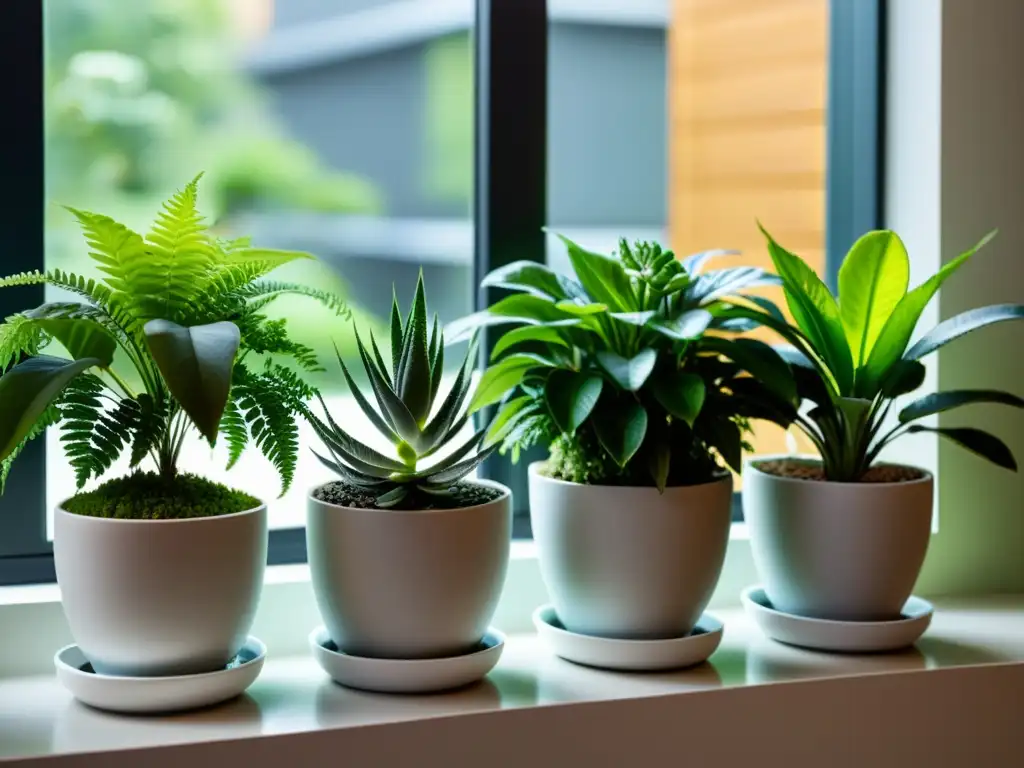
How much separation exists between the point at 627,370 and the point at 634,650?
34 cm

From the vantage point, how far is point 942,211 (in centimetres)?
182

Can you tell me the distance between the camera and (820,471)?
Result: 162 cm

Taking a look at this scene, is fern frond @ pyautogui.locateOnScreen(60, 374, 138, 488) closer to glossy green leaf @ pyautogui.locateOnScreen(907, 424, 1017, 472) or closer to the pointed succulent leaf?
the pointed succulent leaf

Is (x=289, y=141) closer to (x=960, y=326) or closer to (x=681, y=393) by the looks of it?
(x=681, y=393)

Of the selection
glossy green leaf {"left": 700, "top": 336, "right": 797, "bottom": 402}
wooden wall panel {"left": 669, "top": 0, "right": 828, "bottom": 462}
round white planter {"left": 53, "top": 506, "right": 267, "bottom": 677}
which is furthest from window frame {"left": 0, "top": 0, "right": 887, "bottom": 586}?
glossy green leaf {"left": 700, "top": 336, "right": 797, "bottom": 402}

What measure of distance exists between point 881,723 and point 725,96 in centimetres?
163

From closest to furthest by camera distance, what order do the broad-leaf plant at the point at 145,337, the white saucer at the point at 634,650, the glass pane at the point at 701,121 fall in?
the broad-leaf plant at the point at 145,337 → the white saucer at the point at 634,650 → the glass pane at the point at 701,121

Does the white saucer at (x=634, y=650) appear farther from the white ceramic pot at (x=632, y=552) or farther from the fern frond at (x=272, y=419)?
the fern frond at (x=272, y=419)

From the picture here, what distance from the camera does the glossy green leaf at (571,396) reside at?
1.37m

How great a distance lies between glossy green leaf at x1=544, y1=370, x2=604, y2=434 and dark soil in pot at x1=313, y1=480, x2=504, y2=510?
5.1 inches

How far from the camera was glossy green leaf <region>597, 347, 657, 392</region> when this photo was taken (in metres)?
1.34

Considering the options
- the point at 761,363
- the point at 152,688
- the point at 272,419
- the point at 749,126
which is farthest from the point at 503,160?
the point at 749,126

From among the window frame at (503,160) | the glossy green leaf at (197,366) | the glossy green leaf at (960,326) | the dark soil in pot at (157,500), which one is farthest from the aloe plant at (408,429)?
the glossy green leaf at (960,326)

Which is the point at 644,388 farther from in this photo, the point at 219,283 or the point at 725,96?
the point at 725,96
